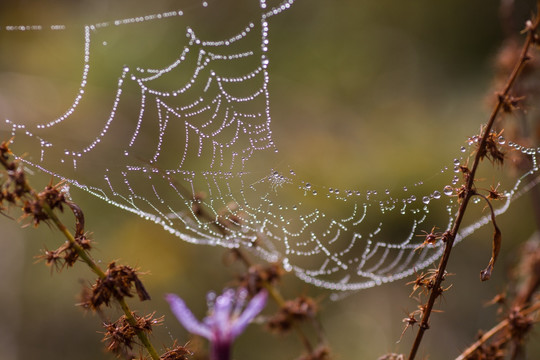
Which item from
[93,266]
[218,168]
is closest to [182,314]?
[93,266]

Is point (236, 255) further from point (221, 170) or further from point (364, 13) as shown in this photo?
point (364, 13)

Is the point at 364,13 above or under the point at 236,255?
above

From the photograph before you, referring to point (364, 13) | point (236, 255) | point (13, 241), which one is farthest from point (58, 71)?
point (236, 255)

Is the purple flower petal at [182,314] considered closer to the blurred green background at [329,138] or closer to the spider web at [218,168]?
the spider web at [218,168]

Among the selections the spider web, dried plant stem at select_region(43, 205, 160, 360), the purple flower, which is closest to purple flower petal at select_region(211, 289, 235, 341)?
the purple flower

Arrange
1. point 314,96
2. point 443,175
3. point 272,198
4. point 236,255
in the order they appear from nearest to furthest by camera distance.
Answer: point 236,255 → point 272,198 → point 443,175 → point 314,96

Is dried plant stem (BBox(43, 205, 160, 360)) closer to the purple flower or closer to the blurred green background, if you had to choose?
the purple flower
